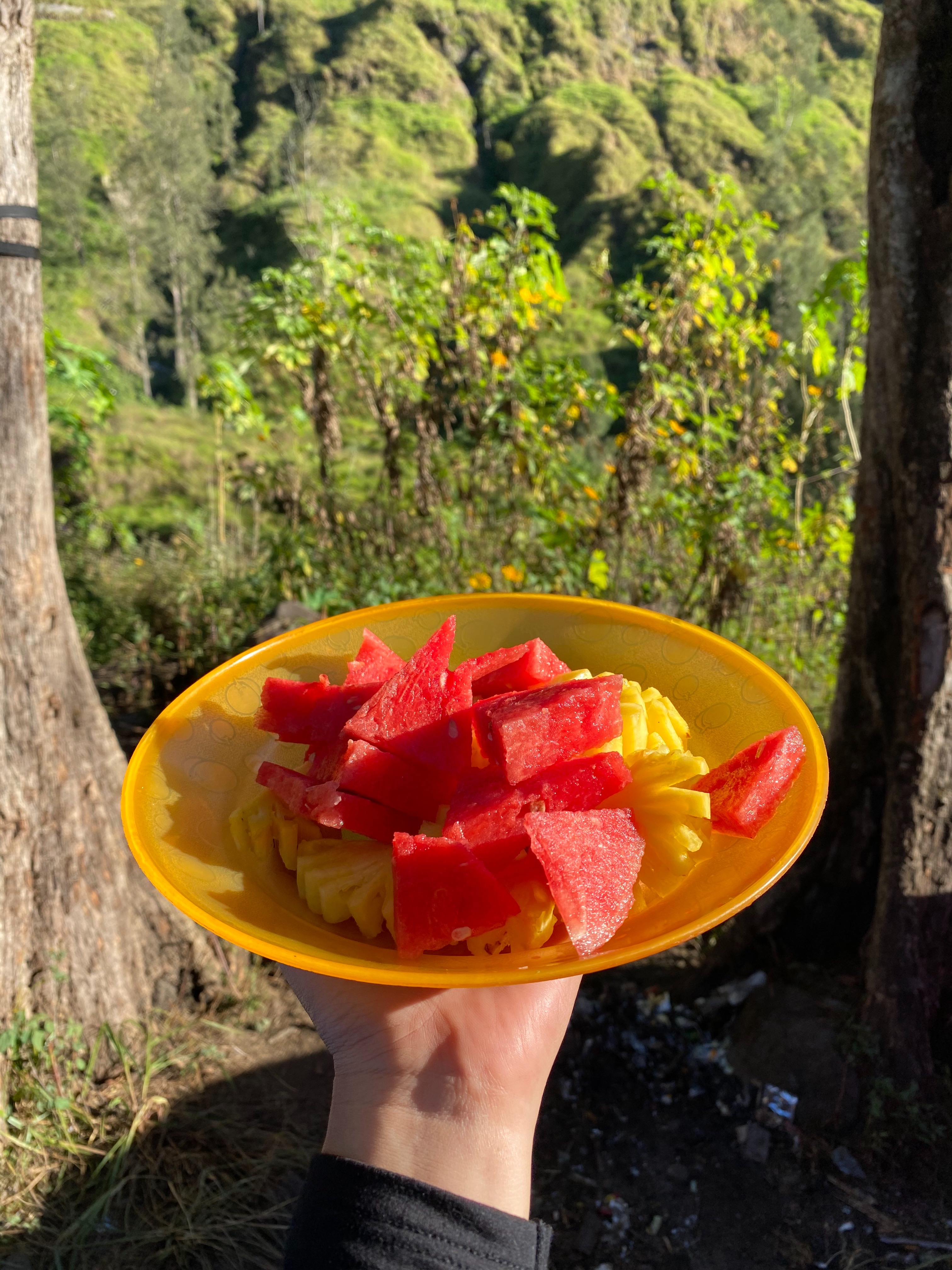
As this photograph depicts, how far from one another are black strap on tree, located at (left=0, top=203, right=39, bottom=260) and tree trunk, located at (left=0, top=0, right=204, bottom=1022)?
0.01m

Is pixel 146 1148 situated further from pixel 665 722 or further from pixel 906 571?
pixel 906 571

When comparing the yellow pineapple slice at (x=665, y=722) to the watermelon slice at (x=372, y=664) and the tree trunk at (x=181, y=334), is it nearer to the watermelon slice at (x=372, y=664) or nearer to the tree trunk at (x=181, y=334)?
the watermelon slice at (x=372, y=664)

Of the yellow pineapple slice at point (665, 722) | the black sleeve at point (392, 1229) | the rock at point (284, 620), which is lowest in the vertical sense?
the rock at point (284, 620)

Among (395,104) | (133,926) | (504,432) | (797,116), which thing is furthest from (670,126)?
(133,926)

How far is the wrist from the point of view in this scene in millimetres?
1033

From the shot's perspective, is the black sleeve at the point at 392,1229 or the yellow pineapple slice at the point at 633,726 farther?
the yellow pineapple slice at the point at 633,726

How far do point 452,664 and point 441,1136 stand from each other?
27.9 inches

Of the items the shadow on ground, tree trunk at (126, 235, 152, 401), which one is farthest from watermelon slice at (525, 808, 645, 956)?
tree trunk at (126, 235, 152, 401)

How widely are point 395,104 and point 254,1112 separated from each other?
54064 mm

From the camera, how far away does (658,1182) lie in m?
2.26

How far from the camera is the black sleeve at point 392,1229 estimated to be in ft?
3.10

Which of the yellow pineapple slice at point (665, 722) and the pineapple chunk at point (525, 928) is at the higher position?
the yellow pineapple slice at point (665, 722)

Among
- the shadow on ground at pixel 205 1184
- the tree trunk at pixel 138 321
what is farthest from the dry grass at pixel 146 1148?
the tree trunk at pixel 138 321

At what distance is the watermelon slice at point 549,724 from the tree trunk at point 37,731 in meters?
1.73
